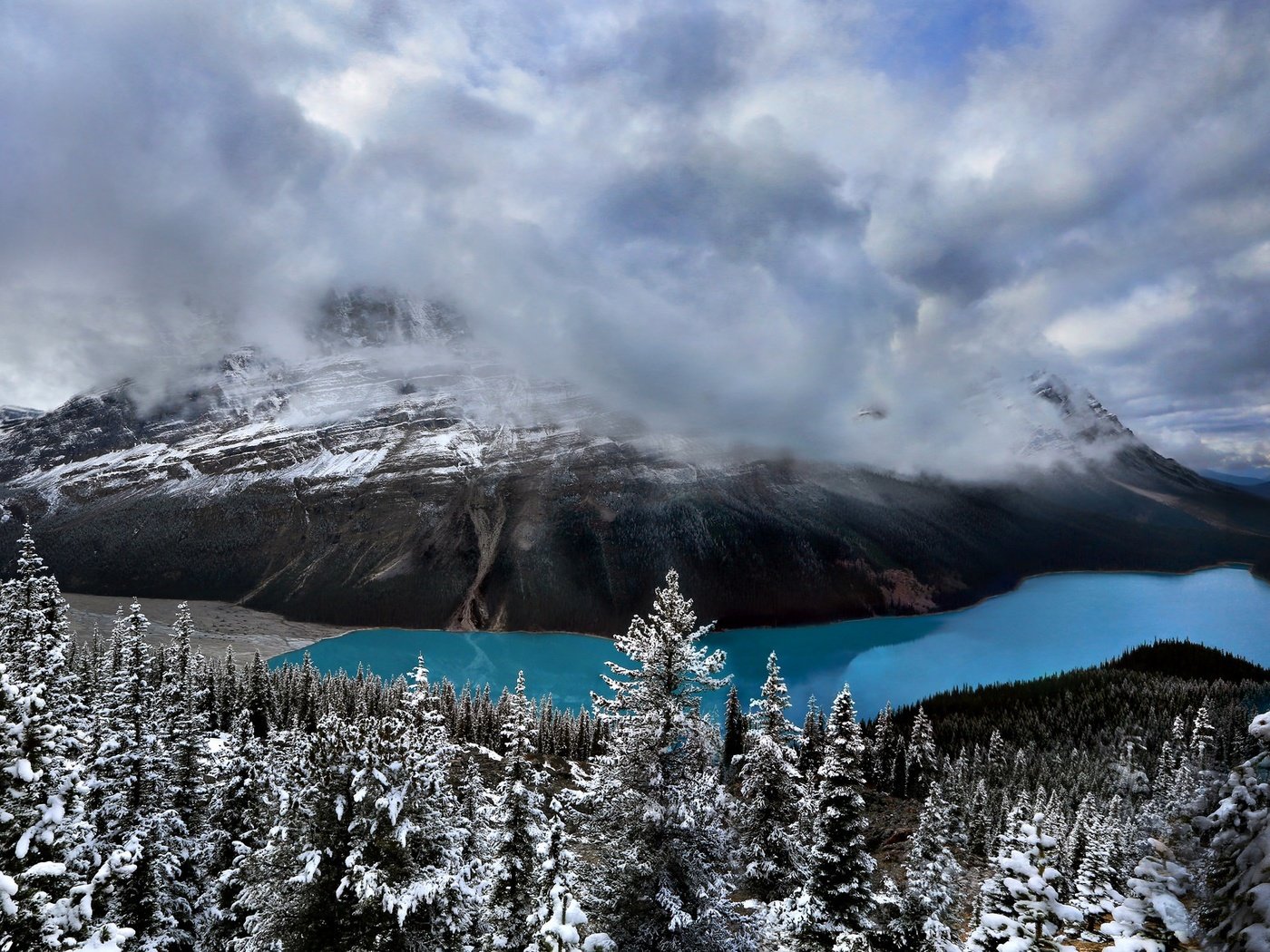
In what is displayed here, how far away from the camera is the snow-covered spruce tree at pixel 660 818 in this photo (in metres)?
12.6

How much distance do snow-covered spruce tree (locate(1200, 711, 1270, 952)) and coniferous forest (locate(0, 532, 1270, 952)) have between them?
0.7 inches

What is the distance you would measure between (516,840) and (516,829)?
1.09 ft

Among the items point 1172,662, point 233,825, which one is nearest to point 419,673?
point 233,825

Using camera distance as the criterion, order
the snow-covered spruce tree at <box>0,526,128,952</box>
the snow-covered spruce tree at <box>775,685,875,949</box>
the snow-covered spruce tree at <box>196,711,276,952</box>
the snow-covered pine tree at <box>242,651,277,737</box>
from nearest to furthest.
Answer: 1. the snow-covered spruce tree at <box>0,526,128,952</box>
2. the snow-covered spruce tree at <box>775,685,875,949</box>
3. the snow-covered spruce tree at <box>196,711,276,952</box>
4. the snow-covered pine tree at <box>242,651,277,737</box>

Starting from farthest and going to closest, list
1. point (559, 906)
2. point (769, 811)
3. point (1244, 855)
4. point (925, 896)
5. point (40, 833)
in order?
1. point (769, 811)
2. point (925, 896)
3. point (559, 906)
4. point (40, 833)
5. point (1244, 855)

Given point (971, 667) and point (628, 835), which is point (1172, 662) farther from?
point (628, 835)

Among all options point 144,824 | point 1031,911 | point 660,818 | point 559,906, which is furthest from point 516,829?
point 1031,911

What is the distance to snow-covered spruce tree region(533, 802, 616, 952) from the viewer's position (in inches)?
411

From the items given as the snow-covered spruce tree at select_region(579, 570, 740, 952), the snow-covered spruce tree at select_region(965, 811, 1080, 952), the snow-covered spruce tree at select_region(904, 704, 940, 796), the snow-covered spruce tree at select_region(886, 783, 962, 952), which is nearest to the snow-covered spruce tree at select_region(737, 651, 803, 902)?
the snow-covered spruce tree at select_region(886, 783, 962, 952)

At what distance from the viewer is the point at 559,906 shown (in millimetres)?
11039

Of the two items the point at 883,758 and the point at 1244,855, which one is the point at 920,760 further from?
the point at 1244,855

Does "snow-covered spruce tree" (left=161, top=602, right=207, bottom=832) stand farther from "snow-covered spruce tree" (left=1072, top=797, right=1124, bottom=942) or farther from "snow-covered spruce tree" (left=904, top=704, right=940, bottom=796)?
"snow-covered spruce tree" (left=904, top=704, right=940, bottom=796)

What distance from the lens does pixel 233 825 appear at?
21.9m

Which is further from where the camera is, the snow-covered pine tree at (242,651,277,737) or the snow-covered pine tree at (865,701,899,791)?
the snow-covered pine tree at (865,701,899,791)
